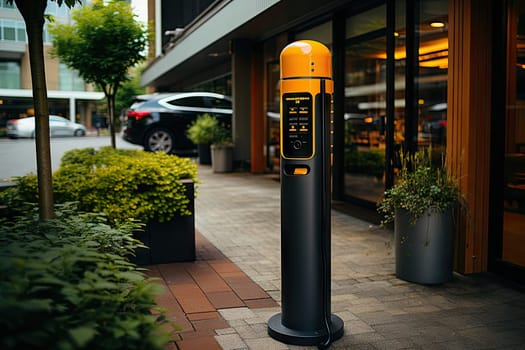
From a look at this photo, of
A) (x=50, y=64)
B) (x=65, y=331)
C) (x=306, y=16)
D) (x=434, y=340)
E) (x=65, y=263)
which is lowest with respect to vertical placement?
(x=434, y=340)

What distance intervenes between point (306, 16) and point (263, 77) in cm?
363

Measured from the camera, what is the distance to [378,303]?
14.1ft

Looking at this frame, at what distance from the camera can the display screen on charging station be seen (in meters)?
3.46

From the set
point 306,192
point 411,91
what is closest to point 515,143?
point 411,91

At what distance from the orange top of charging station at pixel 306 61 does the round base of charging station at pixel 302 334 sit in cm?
152

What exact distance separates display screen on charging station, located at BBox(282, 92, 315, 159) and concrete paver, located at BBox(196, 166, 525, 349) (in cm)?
115

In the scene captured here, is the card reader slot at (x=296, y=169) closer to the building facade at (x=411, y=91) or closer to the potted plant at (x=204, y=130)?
the building facade at (x=411, y=91)

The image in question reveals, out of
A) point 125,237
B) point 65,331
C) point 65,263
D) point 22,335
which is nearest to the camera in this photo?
point 22,335

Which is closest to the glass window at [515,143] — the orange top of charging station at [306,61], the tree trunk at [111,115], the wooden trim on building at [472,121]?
the wooden trim on building at [472,121]

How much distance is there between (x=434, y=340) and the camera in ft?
11.7

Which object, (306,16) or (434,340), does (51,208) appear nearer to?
(434,340)


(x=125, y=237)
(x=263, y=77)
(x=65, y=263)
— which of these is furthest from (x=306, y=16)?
(x=65, y=263)

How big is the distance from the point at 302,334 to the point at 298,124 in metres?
1.24

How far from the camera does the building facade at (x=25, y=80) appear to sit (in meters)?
5.49
